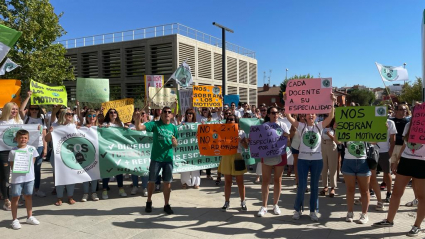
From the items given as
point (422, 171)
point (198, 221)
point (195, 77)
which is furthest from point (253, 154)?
point (195, 77)

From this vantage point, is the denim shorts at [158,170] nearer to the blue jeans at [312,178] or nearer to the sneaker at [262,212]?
the sneaker at [262,212]

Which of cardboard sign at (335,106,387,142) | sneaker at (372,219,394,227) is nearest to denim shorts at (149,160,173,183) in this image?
cardboard sign at (335,106,387,142)

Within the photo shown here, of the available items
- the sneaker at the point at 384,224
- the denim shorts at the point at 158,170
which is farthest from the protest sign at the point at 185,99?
A: the sneaker at the point at 384,224

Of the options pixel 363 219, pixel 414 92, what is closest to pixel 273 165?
pixel 363 219

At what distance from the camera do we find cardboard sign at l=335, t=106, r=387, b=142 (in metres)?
4.73

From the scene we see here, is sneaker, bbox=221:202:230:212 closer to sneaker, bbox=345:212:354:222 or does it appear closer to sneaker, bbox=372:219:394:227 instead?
sneaker, bbox=345:212:354:222

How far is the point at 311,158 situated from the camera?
5.05 m

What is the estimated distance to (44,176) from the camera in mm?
8523

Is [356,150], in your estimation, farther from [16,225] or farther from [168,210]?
[16,225]

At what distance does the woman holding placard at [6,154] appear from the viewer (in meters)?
5.79

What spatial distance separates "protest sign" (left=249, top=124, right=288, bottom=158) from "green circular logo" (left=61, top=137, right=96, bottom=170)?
3.33 metres

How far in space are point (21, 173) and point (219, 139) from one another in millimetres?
3340

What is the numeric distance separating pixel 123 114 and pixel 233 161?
2.94 m

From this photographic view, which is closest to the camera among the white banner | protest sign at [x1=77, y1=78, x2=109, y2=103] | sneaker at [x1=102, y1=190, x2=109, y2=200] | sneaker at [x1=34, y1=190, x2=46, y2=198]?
the white banner
